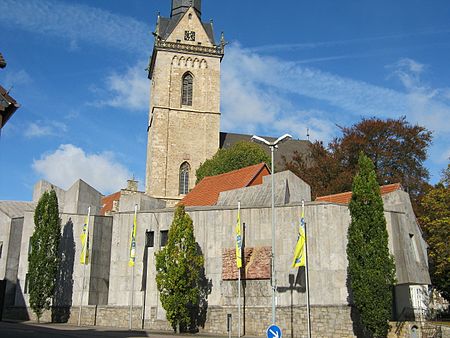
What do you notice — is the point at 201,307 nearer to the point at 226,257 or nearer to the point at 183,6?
the point at 226,257

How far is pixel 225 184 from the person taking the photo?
36219mm

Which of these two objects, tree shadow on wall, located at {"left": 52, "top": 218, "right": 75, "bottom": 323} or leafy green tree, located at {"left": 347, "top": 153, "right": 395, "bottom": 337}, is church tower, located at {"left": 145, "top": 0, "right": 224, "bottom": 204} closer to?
tree shadow on wall, located at {"left": 52, "top": 218, "right": 75, "bottom": 323}

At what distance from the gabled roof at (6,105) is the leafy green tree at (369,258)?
1527cm

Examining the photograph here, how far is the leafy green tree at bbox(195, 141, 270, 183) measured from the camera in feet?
158

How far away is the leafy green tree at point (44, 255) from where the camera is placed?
1145 inches

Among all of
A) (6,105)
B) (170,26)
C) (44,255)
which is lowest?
(44,255)

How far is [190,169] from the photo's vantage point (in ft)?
179

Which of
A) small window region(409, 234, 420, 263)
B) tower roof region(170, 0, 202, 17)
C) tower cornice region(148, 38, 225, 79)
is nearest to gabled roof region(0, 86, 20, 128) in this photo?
small window region(409, 234, 420, 263)

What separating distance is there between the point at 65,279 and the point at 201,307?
8.43 metres

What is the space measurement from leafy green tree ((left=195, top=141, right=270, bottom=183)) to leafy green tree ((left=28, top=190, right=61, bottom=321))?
19940 millimetres

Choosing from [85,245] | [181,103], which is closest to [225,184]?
[85,245]

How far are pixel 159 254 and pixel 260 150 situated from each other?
2545 centimetres

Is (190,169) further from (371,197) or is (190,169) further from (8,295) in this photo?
(371,197)

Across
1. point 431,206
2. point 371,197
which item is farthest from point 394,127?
point 371,197
